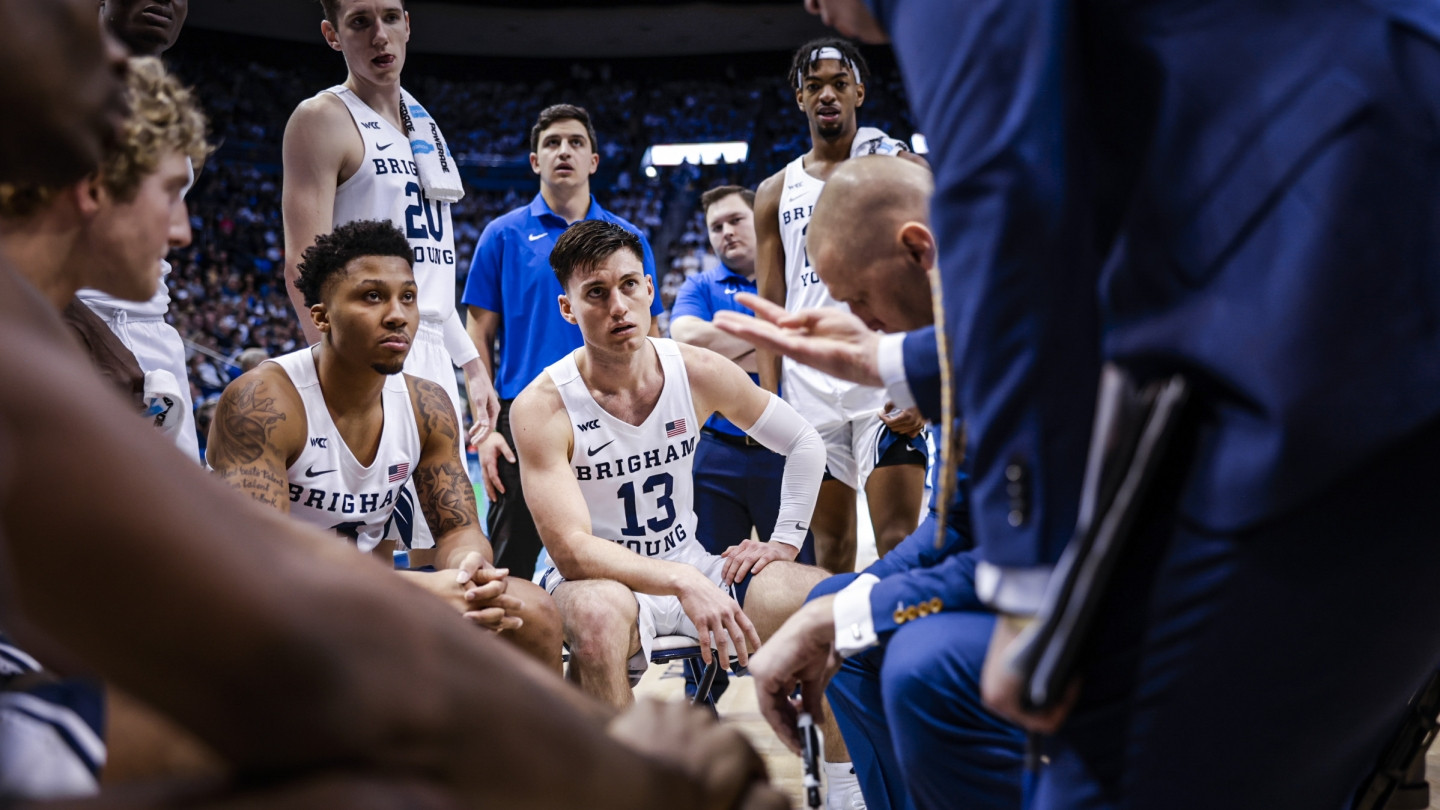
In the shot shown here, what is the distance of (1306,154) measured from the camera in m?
1.07

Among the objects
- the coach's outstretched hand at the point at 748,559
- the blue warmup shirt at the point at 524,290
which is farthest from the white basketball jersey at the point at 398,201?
the coach's outstretched hand at the point at 748,559

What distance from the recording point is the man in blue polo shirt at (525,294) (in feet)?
15.8

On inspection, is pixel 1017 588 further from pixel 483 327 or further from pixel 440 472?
pixel 483 327

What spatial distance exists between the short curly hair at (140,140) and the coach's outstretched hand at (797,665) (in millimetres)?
1258

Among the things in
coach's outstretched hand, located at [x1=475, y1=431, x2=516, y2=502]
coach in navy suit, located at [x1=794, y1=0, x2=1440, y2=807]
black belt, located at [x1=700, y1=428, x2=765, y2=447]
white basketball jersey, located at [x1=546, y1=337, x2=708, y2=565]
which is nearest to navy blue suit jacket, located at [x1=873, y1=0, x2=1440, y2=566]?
coach in navy suit, located at [x1=794, y1=0, x2=1440, y2=807]

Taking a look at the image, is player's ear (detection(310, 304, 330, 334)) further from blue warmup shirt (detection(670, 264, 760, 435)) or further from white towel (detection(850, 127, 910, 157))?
blue warmup shirt (detection(670, 264, 760, 435))

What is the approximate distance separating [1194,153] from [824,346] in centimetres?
64

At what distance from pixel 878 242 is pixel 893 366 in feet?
1.30

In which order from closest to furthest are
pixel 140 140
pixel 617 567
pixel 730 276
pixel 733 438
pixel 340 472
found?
pixel 140 140 < pixel 617 567 < pixel 340 472 < pixel 733 438 < pixel 730 276

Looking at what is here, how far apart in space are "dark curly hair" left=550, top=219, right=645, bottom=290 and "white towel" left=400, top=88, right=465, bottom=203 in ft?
1.50

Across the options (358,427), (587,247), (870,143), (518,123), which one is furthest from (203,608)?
(518,123)

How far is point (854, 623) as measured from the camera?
187 centimetres

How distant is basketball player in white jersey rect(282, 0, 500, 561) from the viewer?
3594mm

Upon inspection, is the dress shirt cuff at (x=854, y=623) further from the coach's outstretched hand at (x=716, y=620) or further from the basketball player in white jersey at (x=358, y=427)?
the basketball player in white jersey at (x=358, y=427)
